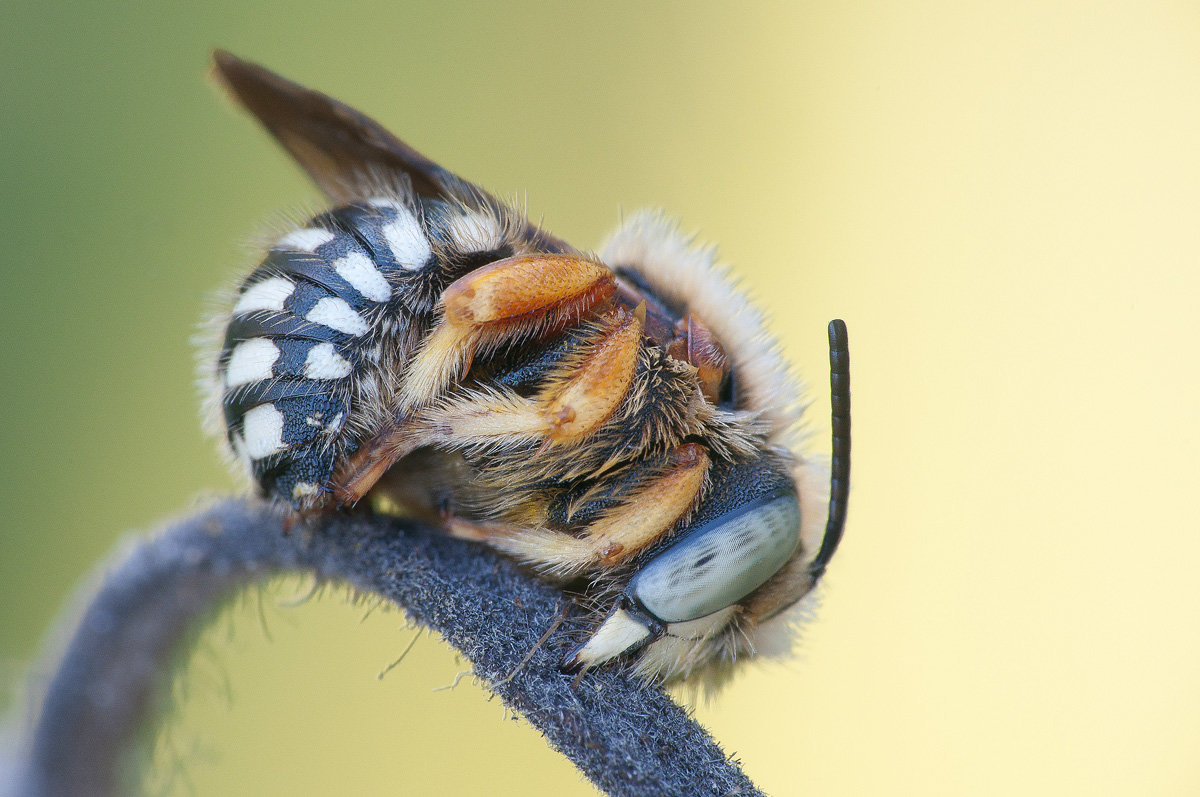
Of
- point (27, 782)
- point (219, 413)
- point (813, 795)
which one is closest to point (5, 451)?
point (27, 782)

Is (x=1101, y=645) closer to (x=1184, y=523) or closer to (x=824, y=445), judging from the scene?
(x=1184, y=523)

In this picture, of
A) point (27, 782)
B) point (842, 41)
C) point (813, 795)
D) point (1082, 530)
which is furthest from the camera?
point (842, 41)

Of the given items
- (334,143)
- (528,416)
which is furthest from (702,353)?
(334,143)

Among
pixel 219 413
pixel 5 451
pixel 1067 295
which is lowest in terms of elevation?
pixel 5 451

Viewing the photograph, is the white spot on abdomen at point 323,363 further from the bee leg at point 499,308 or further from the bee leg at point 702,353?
the bee leg at point 702,353

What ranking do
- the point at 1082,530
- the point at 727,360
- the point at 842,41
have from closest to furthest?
1. the point at 727,360
2. the point at 1082,530
3. the point at 842,41

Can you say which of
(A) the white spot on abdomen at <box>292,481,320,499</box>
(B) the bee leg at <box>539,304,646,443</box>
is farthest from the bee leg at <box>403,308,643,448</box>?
(A) the white spot on abdomen at <box>292,481,320,499</box>

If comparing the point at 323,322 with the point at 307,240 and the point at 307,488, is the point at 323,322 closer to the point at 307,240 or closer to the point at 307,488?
the point at 307,240

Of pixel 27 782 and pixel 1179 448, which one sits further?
pixel 1179 448
